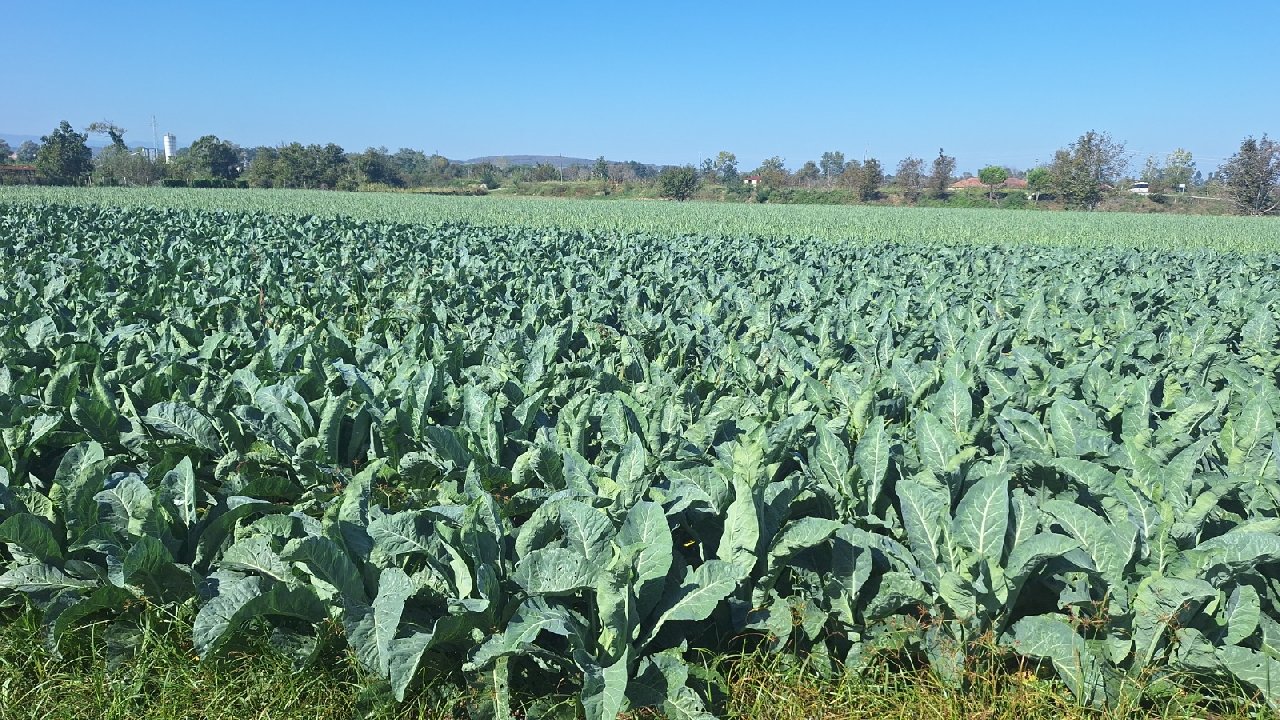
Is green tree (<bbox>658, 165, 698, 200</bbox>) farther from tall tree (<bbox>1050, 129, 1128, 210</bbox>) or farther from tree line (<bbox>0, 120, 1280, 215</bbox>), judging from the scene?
tall tree (<bbox>1050, 129, 1128, 210</bbox>)

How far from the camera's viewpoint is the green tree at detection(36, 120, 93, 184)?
7375 cm

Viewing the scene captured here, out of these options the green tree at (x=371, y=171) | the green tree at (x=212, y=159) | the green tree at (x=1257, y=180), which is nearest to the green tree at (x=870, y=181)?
the green tree at (x=1257, y=180)

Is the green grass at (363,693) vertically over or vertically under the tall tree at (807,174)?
under

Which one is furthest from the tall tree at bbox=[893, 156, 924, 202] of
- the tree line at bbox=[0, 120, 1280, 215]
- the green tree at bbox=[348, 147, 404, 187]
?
the green tree at bbox=[348, 147, 404, 187]

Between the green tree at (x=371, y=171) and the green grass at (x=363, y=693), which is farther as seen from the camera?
the green tree at (x=371, y=171)

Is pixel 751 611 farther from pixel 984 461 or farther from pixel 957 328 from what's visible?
pixel 957 328

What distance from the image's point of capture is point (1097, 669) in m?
2.26

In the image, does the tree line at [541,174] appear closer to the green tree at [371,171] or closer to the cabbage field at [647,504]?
the green tree at [371,171]

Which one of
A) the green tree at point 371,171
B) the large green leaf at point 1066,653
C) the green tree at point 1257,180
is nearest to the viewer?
the large green leaf at point 1066,653

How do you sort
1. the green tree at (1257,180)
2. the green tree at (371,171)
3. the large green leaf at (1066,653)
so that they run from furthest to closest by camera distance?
the green tree at (371,171) → the green tree at (1257,180) → the large green leaf at (1066,653)

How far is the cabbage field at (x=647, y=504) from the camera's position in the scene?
2.27 metres

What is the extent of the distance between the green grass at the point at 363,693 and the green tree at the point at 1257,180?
9052cm

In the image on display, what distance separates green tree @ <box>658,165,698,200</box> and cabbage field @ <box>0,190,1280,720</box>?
75.6 meters

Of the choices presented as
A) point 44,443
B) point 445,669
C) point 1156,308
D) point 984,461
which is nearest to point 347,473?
point 445,669
